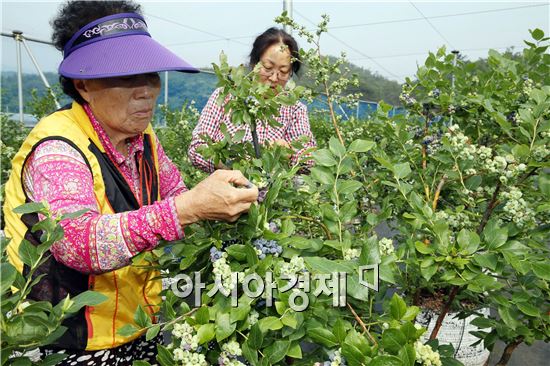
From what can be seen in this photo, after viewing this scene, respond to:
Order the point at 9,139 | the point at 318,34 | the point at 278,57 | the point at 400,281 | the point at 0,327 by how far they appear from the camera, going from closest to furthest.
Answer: the point at 0,327, the point at 400,281, the point at 318,34, the point at 278,57, the point at 9,139

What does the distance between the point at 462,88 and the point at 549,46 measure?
34cm

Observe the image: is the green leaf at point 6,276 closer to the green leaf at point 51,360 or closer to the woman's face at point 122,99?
the green leaf at point 51,360

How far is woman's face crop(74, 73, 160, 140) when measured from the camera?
4.42 ft

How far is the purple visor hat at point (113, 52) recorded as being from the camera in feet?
4.20

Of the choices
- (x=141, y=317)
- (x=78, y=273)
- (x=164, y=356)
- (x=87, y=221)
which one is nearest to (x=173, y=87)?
(x=78, y=273)

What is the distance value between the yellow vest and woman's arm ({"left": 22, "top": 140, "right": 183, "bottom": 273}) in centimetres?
12

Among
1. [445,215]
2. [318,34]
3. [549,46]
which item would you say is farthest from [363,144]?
[549,46]

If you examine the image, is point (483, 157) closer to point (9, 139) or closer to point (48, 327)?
point (48, 327)

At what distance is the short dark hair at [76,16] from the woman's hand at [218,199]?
0.61m

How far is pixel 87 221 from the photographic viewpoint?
1101mm

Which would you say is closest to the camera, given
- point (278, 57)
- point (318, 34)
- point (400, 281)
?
point (400, 281)

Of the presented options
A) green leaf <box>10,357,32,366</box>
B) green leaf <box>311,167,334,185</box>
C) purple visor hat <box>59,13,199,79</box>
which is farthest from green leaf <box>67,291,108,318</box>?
purple visor hat <box>59,13,199,79</box>

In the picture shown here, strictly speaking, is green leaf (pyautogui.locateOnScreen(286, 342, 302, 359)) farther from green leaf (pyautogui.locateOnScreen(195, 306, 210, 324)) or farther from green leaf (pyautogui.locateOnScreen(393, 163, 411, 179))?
green leaf (pyautogui.locateOnScreen(393, 163, 411, 179))

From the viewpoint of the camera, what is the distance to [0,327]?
0.74 m
